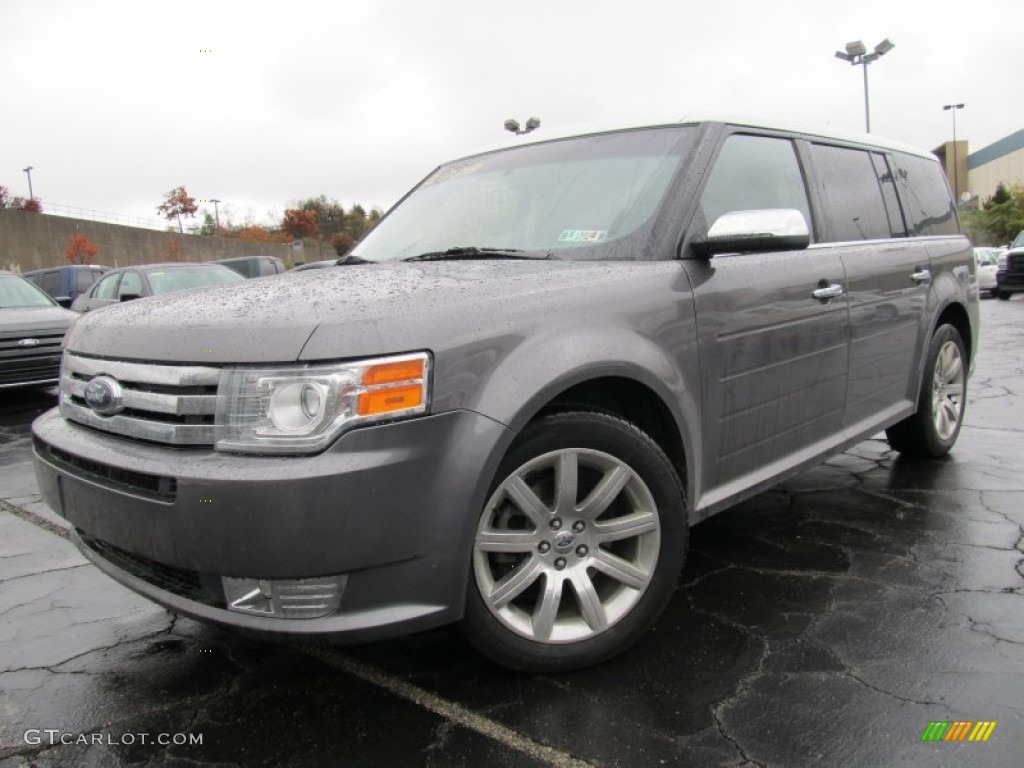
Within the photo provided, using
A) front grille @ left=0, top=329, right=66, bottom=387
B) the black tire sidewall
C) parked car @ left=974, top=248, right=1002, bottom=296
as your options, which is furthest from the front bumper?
parked car @ left=974, top=248, right=1002, bottom=296

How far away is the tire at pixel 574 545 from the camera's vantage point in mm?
2172

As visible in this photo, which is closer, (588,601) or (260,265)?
(588,601)

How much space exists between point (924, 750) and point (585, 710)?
2.90ft

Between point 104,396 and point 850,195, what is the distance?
133 inches

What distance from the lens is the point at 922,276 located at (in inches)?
160

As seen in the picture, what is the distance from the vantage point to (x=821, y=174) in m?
3.56

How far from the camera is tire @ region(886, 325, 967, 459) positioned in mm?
4316

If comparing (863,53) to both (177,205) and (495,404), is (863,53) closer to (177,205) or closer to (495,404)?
(495,404)

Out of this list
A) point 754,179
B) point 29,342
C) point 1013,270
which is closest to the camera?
point 754,179

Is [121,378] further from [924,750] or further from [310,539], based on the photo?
[924,750]

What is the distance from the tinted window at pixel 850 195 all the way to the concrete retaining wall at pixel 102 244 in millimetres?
39010

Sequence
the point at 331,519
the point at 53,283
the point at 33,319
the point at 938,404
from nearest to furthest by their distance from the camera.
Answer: the point at 331,519
the point at 938,404
the point at 33,319
the point at 53,283
